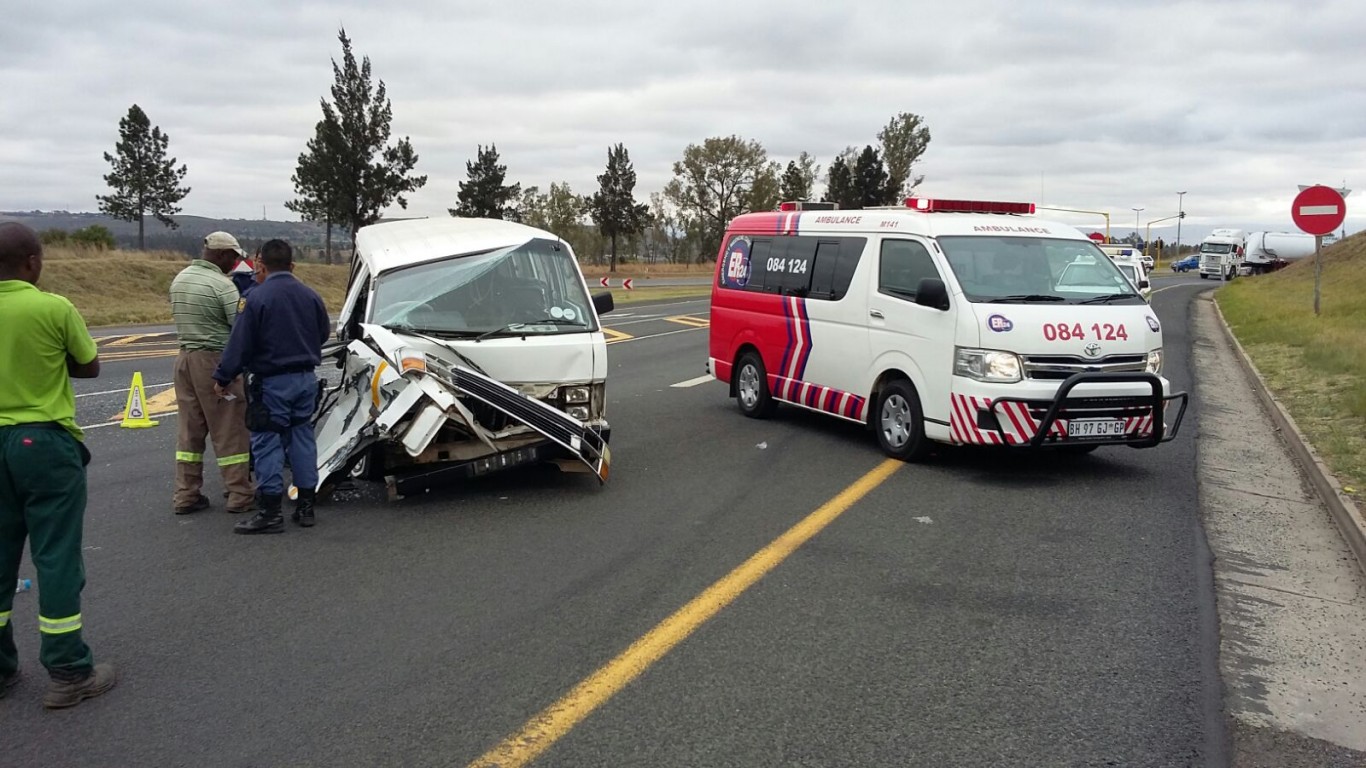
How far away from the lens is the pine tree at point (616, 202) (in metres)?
64.4

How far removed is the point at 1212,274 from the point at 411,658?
73.3 m

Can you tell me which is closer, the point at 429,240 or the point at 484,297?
the point at 484,297

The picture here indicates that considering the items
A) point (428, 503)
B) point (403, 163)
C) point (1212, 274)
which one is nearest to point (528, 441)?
point (428, 503)

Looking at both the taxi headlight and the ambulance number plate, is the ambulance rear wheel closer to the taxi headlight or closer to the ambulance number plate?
the taxi headlight

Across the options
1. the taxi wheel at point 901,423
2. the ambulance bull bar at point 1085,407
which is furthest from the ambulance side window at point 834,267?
the ambulance bull bar at point 1085,407

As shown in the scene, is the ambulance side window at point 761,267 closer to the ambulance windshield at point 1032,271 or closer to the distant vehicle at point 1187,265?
the ambulance windshield at point 1032,271

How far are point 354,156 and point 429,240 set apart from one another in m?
38.1

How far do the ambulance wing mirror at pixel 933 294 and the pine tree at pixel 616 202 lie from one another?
56704mm

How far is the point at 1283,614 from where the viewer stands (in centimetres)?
532

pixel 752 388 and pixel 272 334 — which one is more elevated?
pixel 272 334

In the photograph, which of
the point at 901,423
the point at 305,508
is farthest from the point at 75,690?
the point at 901,423

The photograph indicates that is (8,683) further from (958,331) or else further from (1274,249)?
(1274,249)

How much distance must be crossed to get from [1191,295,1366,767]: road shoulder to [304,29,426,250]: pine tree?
132 ft

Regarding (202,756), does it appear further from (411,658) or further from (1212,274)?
(1212,274)
